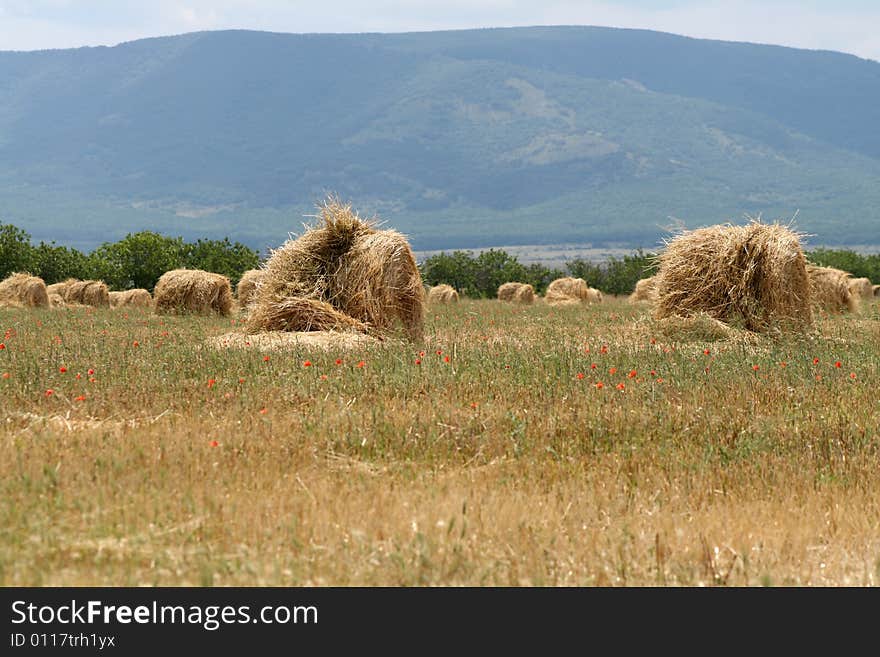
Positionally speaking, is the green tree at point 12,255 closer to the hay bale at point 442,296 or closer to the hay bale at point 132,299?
the hay bale at point 132,299

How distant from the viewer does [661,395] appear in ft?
30.9

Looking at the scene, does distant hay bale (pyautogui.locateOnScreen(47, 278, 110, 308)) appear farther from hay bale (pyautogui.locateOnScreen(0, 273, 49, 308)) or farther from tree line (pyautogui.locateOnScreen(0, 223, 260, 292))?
tree line (pyautogui.locateOnScreen(0, 223, 260, 292))

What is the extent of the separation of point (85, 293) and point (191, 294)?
33.5ft

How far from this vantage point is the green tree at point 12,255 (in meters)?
40.1

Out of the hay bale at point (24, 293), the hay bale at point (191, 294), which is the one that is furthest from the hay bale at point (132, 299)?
Result: the hay bale at point (191, 294)

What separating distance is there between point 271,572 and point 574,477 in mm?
2800

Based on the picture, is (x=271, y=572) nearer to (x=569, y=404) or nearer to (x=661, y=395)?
(x=569, y=404)

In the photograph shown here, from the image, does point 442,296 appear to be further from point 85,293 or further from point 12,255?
point 12,255

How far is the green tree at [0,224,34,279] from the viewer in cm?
4009

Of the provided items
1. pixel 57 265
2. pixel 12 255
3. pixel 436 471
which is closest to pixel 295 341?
pixel 436 471

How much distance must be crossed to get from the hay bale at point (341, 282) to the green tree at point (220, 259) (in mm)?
32991

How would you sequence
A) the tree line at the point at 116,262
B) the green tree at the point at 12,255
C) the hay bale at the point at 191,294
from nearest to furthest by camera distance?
the hay bale at the point at 191,294, the green tree at the point at 12,255, the tree line at the point at 116,262

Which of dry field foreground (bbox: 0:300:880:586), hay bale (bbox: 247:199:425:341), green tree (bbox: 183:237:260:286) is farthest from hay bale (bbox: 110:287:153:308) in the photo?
dry field foreground (bbox: 0:300:880:586)

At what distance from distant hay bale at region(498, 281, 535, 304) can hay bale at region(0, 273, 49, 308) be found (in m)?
20.1
